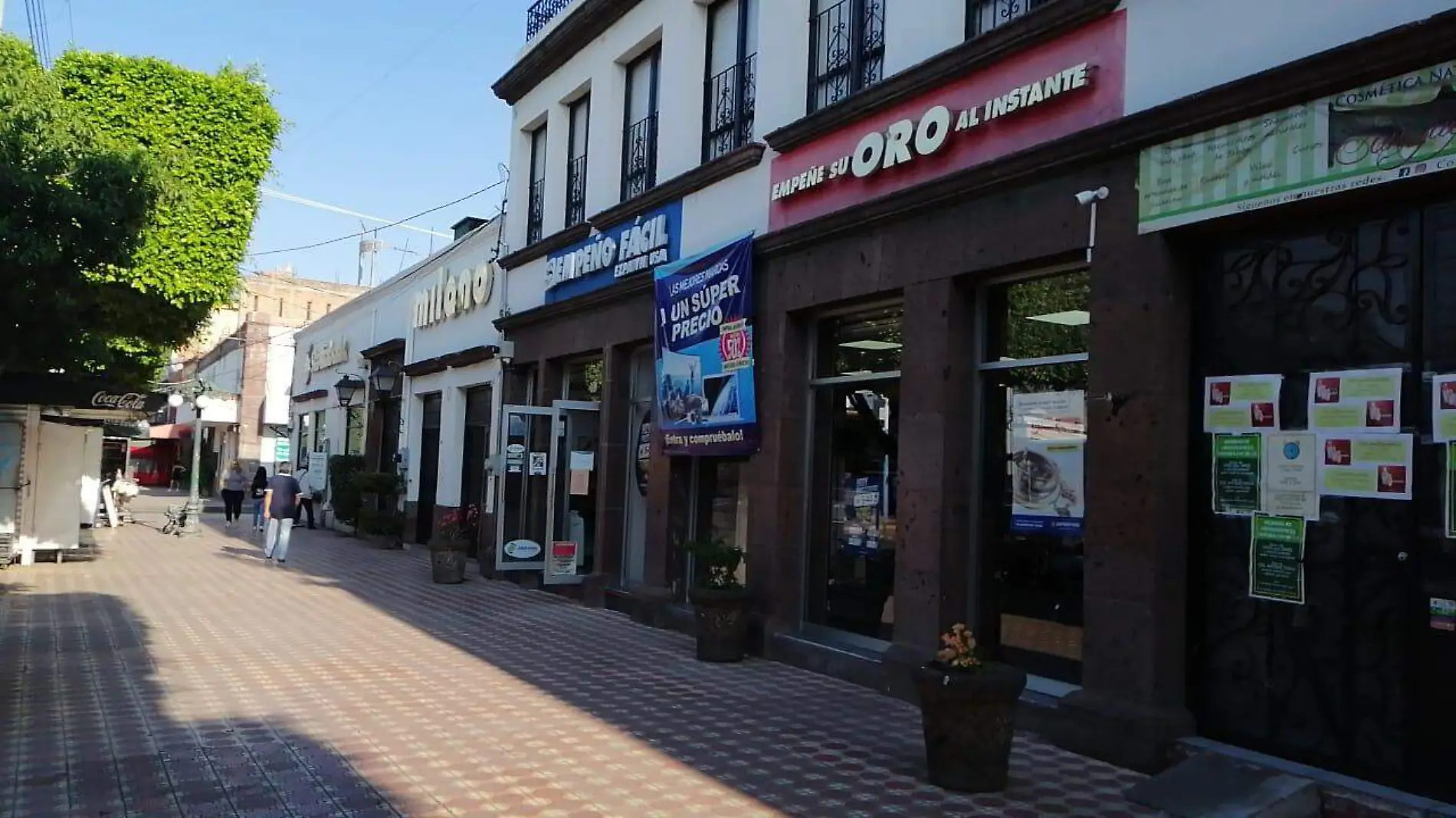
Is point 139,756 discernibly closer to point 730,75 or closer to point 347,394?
point 730,75

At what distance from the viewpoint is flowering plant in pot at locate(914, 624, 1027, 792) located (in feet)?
19.7

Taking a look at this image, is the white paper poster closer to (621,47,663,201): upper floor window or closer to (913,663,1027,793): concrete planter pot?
(913,663,1027,793): concrete planter pot

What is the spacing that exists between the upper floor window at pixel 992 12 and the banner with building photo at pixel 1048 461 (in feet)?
9.42

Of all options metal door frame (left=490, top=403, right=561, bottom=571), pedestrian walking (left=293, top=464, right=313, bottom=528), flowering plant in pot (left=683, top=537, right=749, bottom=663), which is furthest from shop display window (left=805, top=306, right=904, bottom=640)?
pedestrian walking (left=293, top=464, right=313, bottom=528)

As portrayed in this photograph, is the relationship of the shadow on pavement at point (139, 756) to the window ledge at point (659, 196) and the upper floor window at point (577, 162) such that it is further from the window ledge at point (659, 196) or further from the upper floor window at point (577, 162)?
the upper floor window at point (577, 162)

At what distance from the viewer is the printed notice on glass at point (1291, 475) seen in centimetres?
607

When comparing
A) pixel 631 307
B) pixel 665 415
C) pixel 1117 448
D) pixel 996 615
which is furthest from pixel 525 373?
pixel 1117 448

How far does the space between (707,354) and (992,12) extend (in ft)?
15.2

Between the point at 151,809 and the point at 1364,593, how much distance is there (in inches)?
255

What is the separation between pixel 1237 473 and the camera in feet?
21.2

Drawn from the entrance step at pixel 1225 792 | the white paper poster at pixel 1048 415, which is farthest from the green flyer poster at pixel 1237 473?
the entrance step at pixel 1225 792

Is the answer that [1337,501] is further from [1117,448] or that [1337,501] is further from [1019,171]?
[1019,171]

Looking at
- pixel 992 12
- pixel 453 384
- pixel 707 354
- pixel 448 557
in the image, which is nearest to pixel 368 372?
pixel 453 384

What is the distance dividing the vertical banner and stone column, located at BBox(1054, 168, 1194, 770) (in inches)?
172
